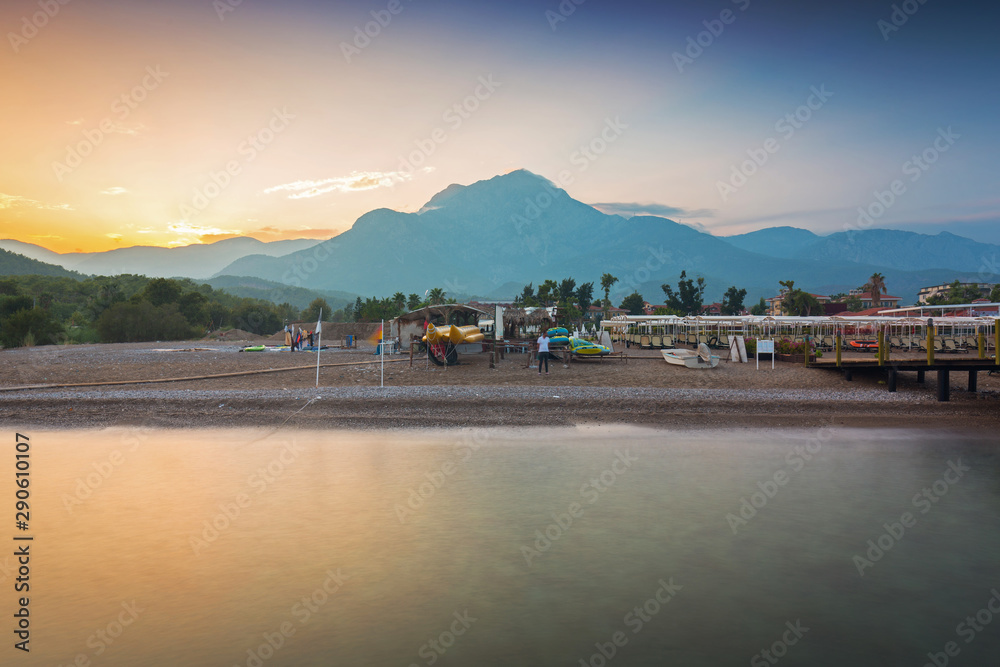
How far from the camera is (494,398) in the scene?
69.7 feet

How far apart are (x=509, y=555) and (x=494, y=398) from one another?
1155 cm

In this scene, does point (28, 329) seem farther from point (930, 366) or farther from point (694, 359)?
point (930, 366)

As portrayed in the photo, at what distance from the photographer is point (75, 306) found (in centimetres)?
8694

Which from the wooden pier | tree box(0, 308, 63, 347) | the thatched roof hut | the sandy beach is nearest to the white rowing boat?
the sandy beach

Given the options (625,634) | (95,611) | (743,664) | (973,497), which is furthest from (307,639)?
(973,497)

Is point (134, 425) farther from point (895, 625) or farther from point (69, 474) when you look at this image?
point (895, 625)

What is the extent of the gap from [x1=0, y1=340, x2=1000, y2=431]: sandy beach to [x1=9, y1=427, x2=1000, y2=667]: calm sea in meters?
3.18

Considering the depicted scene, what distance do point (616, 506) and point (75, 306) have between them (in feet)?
322

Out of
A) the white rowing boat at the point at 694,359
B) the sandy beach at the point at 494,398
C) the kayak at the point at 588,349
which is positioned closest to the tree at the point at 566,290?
the kayak at the point at 588,349

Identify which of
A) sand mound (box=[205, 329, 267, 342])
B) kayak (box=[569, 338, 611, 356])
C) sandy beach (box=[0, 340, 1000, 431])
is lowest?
sandy beach (box=[0, 340, 1000, 431])

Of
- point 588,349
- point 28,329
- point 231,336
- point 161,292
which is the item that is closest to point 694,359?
point 588,349

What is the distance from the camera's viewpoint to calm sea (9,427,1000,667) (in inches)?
286

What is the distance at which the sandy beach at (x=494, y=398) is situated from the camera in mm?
19500

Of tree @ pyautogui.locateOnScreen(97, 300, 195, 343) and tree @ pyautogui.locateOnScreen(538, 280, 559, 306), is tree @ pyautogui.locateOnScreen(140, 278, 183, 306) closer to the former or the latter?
tree @ pyautogui.locateOnScreen(97, 300, 195, 343)
